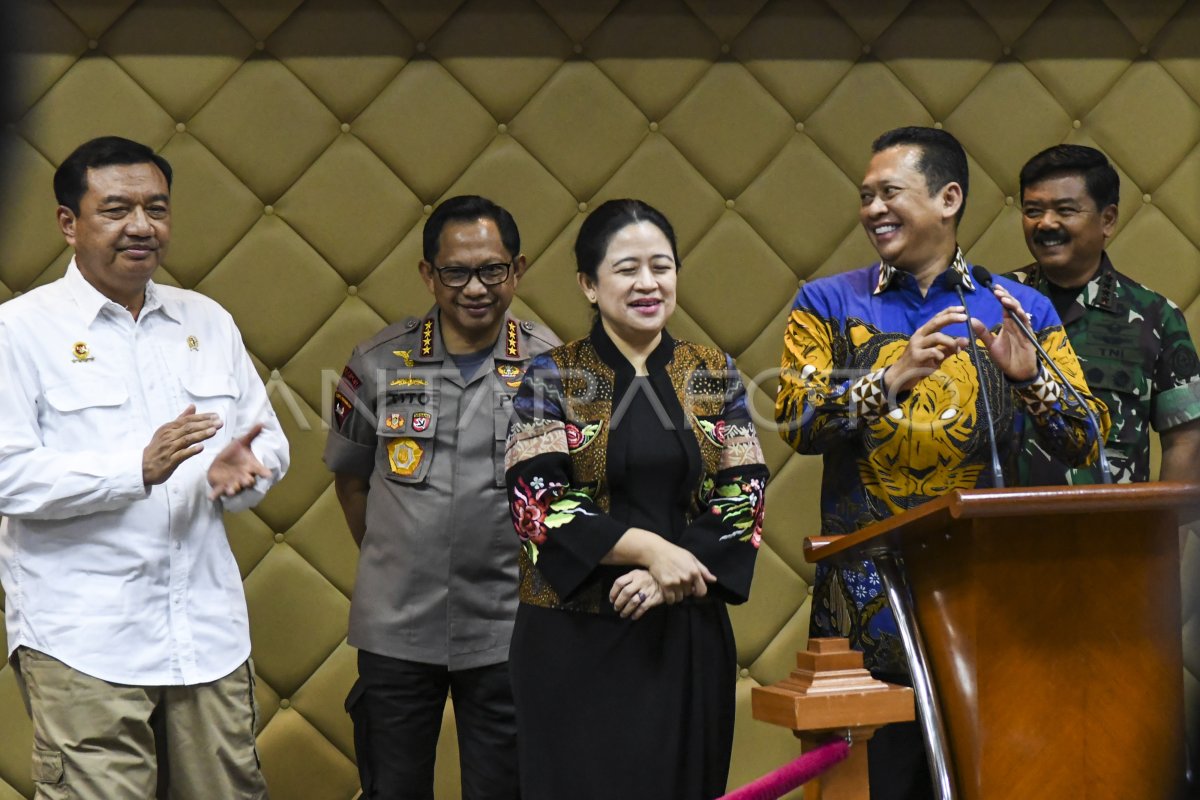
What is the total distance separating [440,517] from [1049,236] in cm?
124

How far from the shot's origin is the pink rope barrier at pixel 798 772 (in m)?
1.47

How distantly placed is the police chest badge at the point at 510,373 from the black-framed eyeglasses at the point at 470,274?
15 centimetres

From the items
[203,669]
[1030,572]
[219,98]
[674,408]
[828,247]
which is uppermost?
[219,98]

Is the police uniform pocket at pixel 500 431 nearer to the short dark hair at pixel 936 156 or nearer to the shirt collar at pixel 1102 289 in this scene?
the short dark hair at pixel 936 156

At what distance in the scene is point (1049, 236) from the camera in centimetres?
257

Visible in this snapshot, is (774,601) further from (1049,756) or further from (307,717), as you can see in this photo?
(1049,756)

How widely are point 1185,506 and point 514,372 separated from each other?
1.35m

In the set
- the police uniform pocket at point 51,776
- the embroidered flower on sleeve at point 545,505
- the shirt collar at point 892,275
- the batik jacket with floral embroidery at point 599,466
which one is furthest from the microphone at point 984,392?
the police uniform pocket at point 51,776

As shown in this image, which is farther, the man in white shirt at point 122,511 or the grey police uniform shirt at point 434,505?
the grey police uniform shirt at point 434,505

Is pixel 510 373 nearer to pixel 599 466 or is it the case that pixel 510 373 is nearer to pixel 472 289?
pixel 472 289

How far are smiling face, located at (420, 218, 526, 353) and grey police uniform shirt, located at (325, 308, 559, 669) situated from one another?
35 mm

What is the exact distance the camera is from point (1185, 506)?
4.80ft

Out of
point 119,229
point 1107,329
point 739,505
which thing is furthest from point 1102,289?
point 119,229

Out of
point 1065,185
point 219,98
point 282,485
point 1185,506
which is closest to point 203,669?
point 282,485
